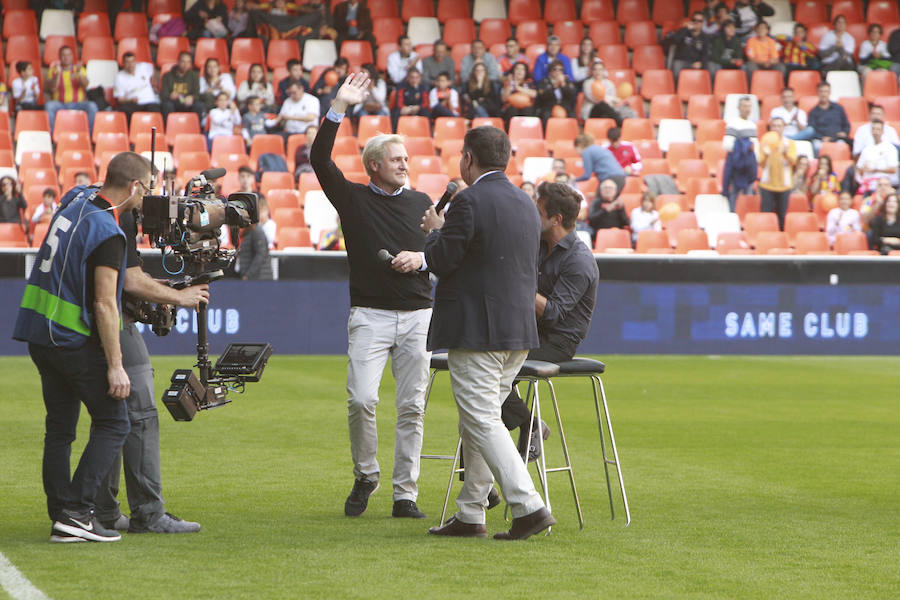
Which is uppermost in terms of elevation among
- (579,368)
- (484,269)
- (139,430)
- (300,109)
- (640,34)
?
(640,34)

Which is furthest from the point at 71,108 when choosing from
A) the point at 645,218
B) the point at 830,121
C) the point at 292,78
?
the point at 830,121

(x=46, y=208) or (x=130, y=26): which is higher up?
(x=130, y=26)

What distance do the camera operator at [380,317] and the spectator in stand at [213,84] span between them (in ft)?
49.3

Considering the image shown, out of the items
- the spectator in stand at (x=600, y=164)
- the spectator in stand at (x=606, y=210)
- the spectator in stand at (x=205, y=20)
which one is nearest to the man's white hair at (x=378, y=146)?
the spectator in stand at (x=606, y=210)

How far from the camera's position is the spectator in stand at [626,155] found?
21.9 meters

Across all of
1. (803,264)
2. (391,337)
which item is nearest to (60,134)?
(803,264)

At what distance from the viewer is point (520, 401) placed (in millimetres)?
7219

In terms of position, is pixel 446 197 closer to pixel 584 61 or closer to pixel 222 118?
pixel 222 118

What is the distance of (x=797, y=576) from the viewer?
5.95m

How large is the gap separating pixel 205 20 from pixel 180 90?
223 cm

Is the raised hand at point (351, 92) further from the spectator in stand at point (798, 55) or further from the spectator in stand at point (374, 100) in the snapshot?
the spectator in stand at point (798, 55)

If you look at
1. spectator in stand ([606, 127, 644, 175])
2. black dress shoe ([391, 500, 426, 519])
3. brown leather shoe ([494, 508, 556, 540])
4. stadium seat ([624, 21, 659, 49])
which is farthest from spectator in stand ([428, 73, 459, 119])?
brown leather shoe ([494, 508, 556, 540])

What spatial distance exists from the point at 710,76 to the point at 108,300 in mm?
20444

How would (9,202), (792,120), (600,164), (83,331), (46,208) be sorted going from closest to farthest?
(83,331) < (46,208) < (9,202) < (600,164) < (792,120)
